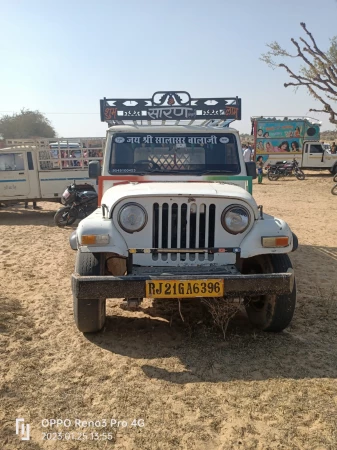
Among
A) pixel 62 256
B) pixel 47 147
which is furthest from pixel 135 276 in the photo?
pixel 47 147

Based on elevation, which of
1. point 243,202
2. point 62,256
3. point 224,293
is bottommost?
point 62,256

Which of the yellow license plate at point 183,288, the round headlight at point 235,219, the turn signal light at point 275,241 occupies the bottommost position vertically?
the yellow license plate at point 183,288

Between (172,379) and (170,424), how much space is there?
0.52m

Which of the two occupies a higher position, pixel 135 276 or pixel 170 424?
pixel 135 276

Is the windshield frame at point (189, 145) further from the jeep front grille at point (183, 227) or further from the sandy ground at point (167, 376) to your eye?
the sandy ground at point (167, 376)

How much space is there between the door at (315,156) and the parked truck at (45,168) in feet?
49.1

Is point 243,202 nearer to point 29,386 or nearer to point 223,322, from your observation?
point 223,322

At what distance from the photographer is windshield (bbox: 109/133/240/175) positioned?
15.7ft

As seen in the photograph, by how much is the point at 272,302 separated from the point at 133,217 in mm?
1533

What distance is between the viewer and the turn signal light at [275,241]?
3465mm

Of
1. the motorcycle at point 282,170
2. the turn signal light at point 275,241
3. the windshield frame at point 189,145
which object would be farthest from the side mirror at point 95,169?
the motorcycle at point 282,170

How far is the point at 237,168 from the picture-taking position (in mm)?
4820

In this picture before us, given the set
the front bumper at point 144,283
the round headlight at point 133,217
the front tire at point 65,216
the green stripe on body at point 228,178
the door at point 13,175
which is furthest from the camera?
the door at point 13,175

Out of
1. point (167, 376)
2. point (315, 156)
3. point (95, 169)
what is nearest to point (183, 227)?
point (167, 376)
